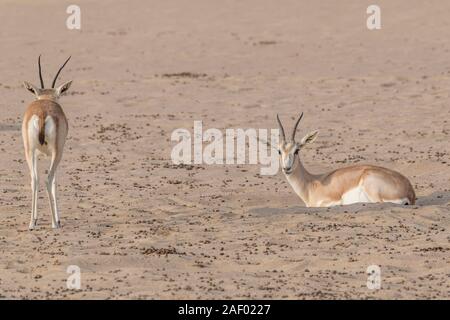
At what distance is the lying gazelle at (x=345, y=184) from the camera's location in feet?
45.2

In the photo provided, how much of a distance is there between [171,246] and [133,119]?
9.20 meters

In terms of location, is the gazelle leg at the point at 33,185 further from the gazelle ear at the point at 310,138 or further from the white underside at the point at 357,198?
the white underside at the point at 357,198

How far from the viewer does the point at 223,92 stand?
2380cm

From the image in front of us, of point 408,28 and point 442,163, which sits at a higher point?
point 408,28

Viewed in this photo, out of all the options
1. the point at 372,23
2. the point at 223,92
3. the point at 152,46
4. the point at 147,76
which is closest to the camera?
the point at 223,92

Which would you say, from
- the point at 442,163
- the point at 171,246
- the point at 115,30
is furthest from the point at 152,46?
the point at 171,246

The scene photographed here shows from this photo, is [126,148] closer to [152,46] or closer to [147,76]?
[147,76]

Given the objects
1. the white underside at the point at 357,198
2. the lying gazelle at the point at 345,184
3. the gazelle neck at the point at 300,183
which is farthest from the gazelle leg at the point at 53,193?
the white underside at the point at 357,198

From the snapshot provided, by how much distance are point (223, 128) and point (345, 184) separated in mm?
6375

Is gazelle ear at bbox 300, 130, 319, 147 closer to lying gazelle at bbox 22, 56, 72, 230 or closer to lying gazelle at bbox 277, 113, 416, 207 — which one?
lying gazelle at bbox 277, 113, 416, 207

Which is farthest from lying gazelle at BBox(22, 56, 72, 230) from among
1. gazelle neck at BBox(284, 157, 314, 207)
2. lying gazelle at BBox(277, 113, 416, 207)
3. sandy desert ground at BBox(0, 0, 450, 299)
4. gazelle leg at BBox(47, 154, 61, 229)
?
gazelle neck at BBox(284, 157, 314, 207)

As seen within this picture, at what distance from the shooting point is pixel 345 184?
46.1 feet

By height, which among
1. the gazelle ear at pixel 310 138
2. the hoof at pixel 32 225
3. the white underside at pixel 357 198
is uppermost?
the gazelle ear at pixel 310 138

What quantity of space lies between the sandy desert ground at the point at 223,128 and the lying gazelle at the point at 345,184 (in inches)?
10.4
